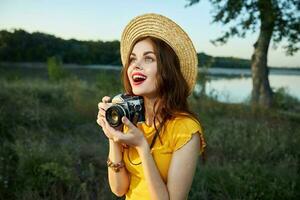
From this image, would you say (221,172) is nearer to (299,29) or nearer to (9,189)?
(9,189)

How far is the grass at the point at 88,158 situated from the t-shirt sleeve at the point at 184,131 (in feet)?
7.07

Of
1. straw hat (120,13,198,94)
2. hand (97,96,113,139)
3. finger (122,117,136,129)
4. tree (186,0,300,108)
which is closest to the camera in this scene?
finger (122,117,136,129)

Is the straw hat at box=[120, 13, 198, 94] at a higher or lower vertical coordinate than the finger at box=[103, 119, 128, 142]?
higher

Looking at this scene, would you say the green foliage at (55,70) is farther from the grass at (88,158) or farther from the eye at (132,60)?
the eye at (132,60)

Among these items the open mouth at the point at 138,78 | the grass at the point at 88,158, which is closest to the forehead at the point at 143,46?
the open mouth at the point at 138,78

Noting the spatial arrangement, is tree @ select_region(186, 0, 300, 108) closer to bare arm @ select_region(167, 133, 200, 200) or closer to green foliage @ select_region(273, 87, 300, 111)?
green foliage @ select_region(273, 87, 300, 111)

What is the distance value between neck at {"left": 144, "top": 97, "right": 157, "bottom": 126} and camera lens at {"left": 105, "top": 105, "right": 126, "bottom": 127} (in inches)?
8.9

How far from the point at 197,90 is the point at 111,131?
8603 millimetres

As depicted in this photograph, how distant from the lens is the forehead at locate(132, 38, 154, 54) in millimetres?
1787

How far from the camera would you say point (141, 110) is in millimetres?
1760

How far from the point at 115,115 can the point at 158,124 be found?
0.78 feet

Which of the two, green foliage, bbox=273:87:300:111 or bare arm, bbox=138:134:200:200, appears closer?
bare arm, bbox=138:134:200:200

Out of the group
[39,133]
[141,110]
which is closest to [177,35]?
[141,110]

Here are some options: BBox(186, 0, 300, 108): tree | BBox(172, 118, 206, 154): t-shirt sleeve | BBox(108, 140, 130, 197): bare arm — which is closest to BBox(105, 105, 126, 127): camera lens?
BBox(108, 140, 130, 197): bare arm
